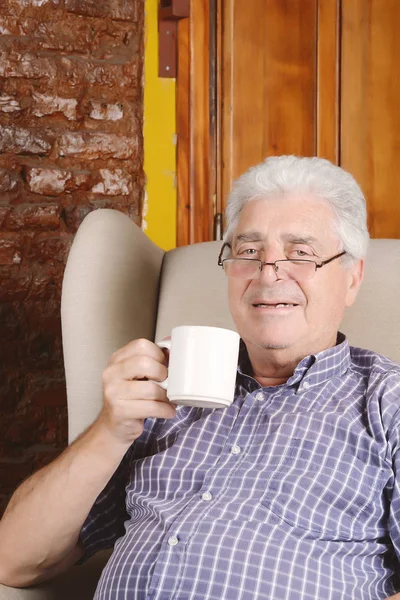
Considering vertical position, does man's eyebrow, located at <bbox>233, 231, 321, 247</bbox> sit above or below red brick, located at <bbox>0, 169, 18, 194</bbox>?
below

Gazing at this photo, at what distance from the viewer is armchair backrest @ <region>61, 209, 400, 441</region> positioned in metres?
1.48

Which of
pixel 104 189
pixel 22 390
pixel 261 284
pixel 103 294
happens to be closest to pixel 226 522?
pixel 261 284

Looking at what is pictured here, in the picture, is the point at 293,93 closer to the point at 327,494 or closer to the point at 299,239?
the point at 299,239

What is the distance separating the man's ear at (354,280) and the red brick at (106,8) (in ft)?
3.55

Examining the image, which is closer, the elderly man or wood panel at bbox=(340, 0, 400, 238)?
the elderly man

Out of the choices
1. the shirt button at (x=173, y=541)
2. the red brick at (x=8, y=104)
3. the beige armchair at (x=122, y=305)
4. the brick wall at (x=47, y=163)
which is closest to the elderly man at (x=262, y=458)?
the shirt button at (x=173, y=541)

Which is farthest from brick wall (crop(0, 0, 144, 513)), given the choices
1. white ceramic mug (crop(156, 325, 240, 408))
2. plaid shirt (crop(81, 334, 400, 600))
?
white ceramic mug (crop(156, 325, 240, 408))

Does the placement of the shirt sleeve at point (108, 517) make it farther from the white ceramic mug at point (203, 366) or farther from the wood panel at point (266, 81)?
the wood panel at point (266, 81)

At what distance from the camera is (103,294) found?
4.96ft

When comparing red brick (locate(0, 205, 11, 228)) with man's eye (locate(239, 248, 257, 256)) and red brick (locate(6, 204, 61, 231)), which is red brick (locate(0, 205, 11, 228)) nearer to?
red brick (locate(6, 204, 61, 231))

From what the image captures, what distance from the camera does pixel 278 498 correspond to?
117 cm

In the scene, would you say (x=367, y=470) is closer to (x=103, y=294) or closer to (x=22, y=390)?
(x=103, y=294)

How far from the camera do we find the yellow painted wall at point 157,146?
83.8 inches

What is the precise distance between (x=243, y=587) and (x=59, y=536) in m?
0.33
